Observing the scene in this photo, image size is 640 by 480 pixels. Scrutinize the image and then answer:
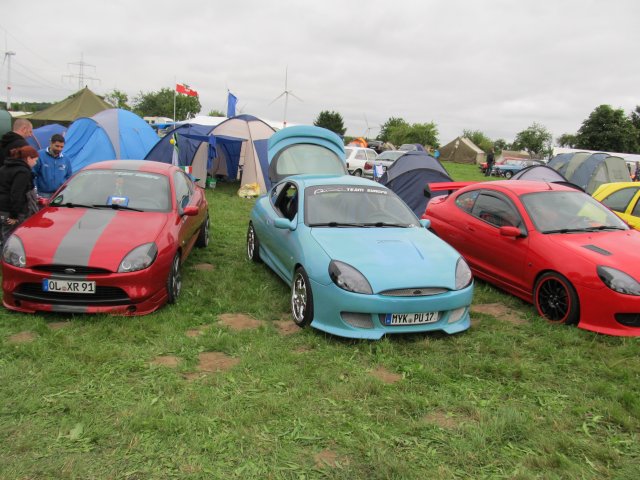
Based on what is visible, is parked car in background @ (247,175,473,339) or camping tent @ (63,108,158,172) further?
camping tent @ (63,108,158,172)

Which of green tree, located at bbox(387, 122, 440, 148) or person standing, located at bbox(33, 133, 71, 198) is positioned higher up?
green tree, located at bbox(387, 122, 440, 148)

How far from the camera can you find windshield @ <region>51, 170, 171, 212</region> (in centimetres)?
561

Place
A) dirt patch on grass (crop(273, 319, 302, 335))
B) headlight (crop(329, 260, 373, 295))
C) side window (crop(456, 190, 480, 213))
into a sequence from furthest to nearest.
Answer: side window (crop(456, 190, 480, 213)) < dirt patch on grass (crop(273, 319, 302, 335)) < headlight (crop(329, 260, 373, 295))

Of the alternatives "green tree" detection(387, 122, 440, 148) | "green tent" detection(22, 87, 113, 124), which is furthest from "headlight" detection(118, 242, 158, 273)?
"green tree" detection(387, 122, 440, 148)

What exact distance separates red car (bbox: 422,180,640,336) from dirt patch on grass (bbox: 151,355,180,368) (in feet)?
12.7

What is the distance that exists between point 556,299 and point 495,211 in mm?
1557

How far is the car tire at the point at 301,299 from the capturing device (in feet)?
15.2

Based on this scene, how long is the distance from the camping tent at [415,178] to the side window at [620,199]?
333 cm

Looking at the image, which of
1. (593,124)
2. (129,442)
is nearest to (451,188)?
(129,442)

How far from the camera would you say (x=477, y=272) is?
642 centimetres

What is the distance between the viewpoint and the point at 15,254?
4688mm

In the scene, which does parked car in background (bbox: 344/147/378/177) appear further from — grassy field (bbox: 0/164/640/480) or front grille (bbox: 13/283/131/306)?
front grille (bbox: 13/283/131/306)

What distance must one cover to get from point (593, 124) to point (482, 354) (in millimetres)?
64546

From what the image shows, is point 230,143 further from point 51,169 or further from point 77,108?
point 51,169
